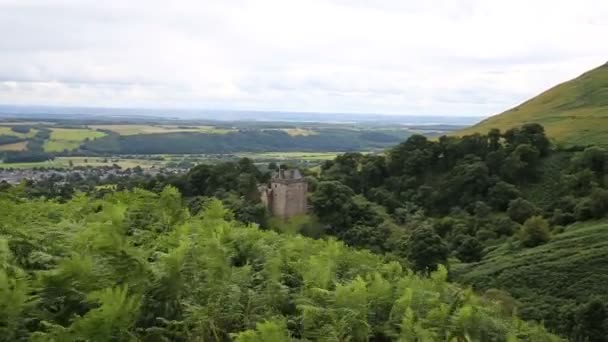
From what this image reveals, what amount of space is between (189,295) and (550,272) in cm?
3571

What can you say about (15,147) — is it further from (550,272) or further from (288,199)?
(550,272)

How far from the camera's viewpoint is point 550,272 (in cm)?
3906

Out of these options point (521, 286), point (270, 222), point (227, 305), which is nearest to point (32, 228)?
point (227, 305)

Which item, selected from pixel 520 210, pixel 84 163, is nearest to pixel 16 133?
pixel 84 163

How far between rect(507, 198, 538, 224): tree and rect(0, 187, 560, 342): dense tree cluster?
1833 inches

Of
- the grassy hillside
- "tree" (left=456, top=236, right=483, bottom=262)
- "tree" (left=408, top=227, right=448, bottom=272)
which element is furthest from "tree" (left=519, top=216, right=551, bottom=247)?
"tree" (left=408, top=227, right=448, bottom=272)

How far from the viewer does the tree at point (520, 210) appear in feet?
177

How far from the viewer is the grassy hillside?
36.0 meters

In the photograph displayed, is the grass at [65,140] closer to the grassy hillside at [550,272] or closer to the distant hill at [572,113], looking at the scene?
the distant hill at [572,113]

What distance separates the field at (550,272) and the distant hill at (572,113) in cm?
3107

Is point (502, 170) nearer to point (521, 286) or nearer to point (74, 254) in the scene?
point (521, 286)

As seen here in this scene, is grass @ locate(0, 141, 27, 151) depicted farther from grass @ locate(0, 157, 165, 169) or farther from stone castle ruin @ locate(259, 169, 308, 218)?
stone castle ruin @ locate(259, 169, 308, 218)

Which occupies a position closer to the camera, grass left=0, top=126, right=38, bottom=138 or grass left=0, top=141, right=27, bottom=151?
grass left=0, top=141, right=27, bottom=151

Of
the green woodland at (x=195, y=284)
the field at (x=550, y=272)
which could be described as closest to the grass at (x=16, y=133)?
the field at (x=550, y=272)
